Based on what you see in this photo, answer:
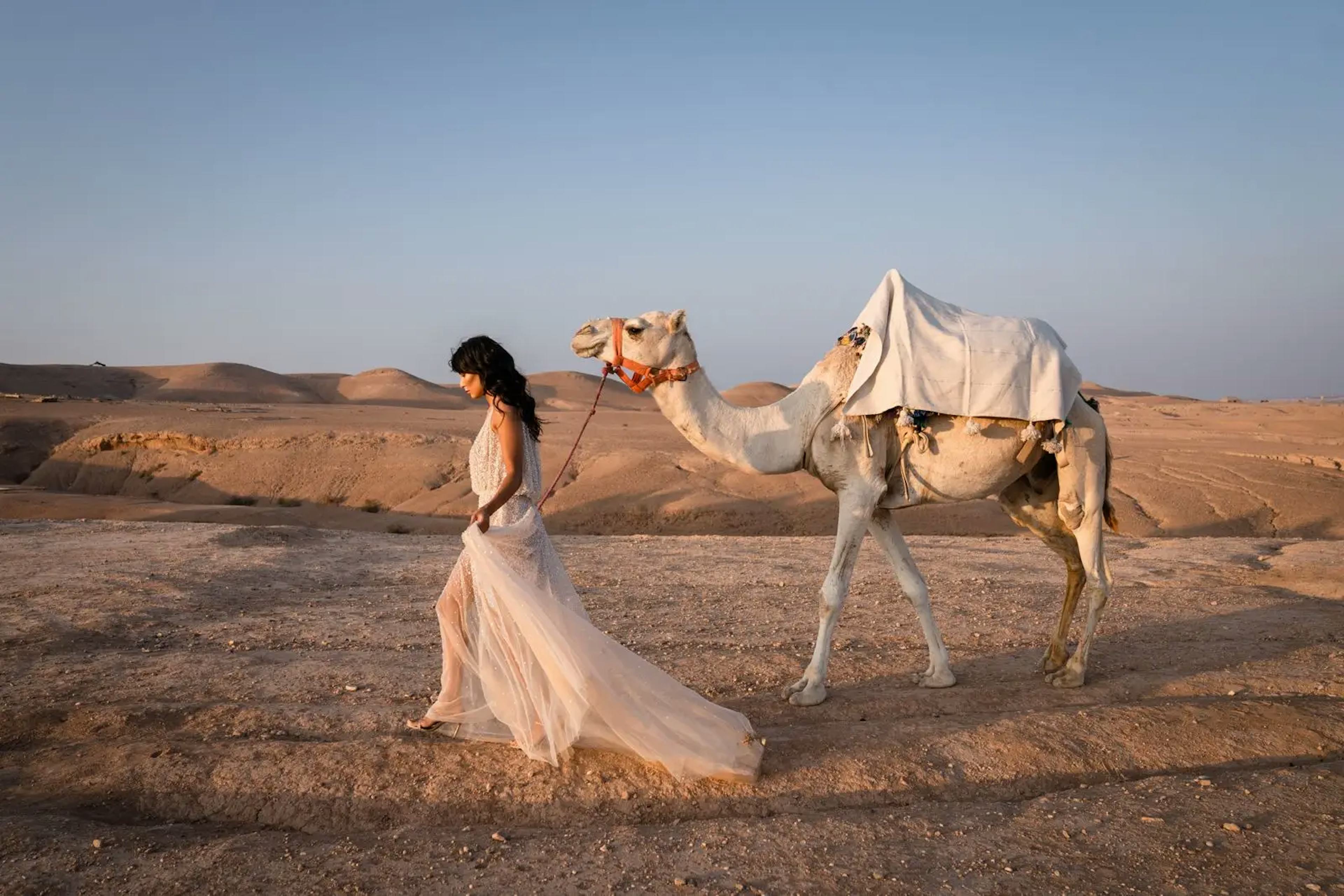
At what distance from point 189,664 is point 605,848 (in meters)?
3.96

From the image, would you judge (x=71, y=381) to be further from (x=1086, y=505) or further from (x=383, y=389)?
(x=1086, y=505)

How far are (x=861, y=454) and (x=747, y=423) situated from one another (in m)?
0.75

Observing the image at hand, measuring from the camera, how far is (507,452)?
4.99 m

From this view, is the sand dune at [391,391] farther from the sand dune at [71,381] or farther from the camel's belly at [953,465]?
the camel's belly at [953,465]

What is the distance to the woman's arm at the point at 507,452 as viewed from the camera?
16.3 feet

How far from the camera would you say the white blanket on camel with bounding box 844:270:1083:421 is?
239 inches

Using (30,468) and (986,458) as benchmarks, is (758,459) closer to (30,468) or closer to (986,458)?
(986,458)

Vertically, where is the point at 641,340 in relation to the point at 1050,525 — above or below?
above

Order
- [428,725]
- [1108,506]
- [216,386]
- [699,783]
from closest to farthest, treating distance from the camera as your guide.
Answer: [699,783] < [428,725] < [1108,506] < [216,386]

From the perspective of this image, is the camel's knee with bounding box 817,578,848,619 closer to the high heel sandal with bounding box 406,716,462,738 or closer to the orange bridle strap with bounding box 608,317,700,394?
the orange bridle strap with bounding box 608,317,700,394

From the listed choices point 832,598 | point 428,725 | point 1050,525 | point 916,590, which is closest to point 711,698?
point 832,598

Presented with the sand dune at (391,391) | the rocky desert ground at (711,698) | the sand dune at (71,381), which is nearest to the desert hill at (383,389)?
the sand dune at (391,391)

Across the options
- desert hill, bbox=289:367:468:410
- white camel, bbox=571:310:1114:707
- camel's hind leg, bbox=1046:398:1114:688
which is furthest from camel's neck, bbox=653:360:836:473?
desert hill, bbox=289:367:468:410

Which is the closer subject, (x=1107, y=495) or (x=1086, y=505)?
(x=1086, y=505)
